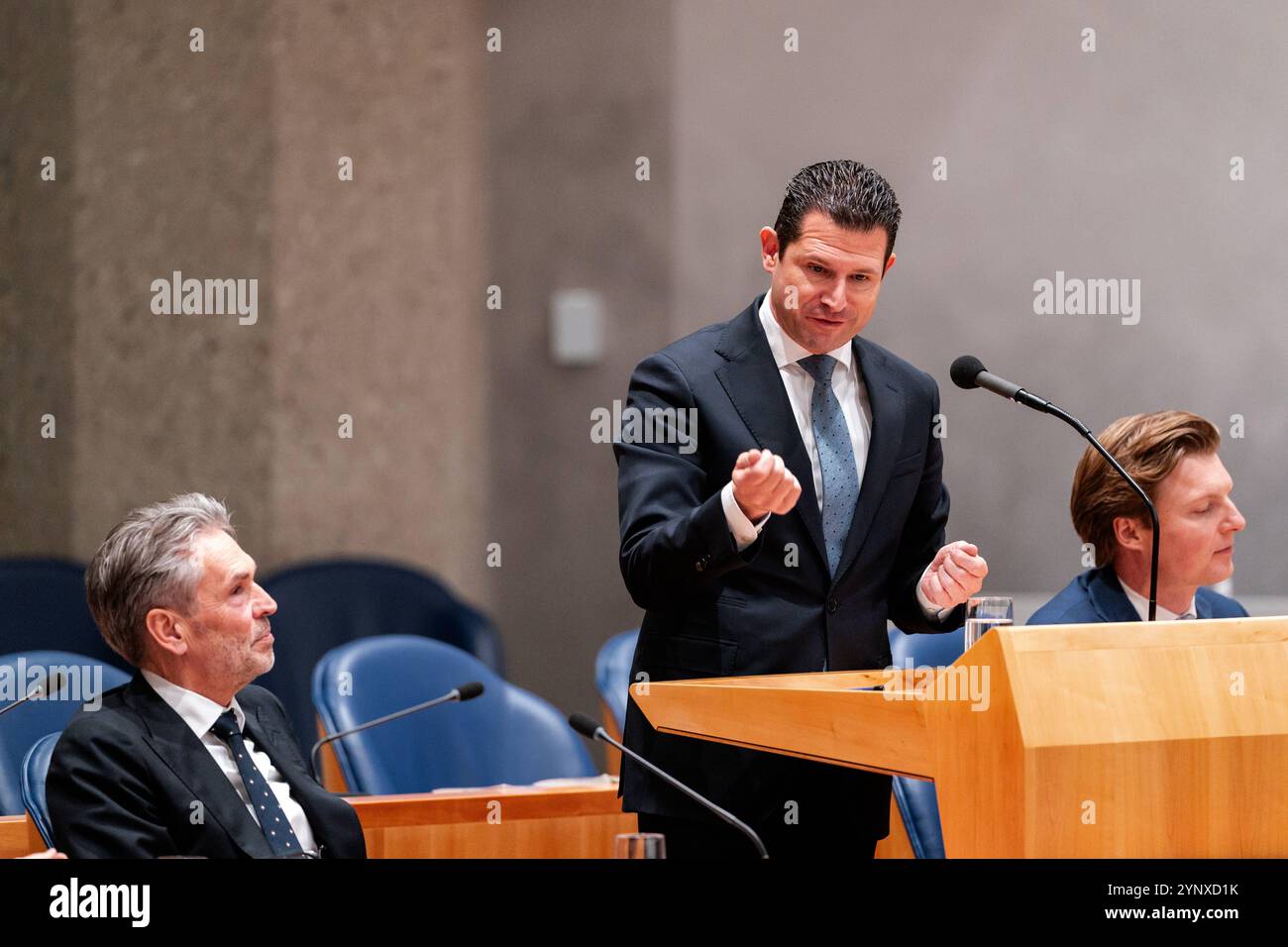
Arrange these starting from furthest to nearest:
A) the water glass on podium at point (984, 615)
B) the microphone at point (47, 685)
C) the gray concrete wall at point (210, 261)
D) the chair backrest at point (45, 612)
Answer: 1. the gray concrete wall at point (210, 261)
2. the chair backrest at point (45, 612)
3. the microphone at point (47, 685)
4. the water glass on podium at point (984, 615)

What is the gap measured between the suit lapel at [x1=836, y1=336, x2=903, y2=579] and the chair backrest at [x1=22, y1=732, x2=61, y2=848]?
1162mm

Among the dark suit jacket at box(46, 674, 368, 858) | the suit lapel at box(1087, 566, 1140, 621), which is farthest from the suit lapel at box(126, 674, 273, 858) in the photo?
the suit lapel at box(1087, 566, 1140, 621)

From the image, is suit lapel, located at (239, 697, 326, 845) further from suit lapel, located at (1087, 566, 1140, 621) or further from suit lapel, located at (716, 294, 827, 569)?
suit lapel, located at (1087, 566, 1140, 621)

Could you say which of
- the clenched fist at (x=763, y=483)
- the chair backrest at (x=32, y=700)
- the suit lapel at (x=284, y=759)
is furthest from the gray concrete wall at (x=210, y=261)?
the clenched fist at (x=763, y=483)

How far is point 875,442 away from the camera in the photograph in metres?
2.43

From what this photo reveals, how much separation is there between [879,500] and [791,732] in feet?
1.71

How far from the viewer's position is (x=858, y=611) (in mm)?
2400

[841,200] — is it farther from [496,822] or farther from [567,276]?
[567,276]

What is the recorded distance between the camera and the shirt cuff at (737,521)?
2.12 meters

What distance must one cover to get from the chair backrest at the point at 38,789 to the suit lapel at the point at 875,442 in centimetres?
116

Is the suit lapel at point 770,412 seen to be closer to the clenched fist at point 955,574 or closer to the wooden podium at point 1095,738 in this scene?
the clenched fist at point 955,574
